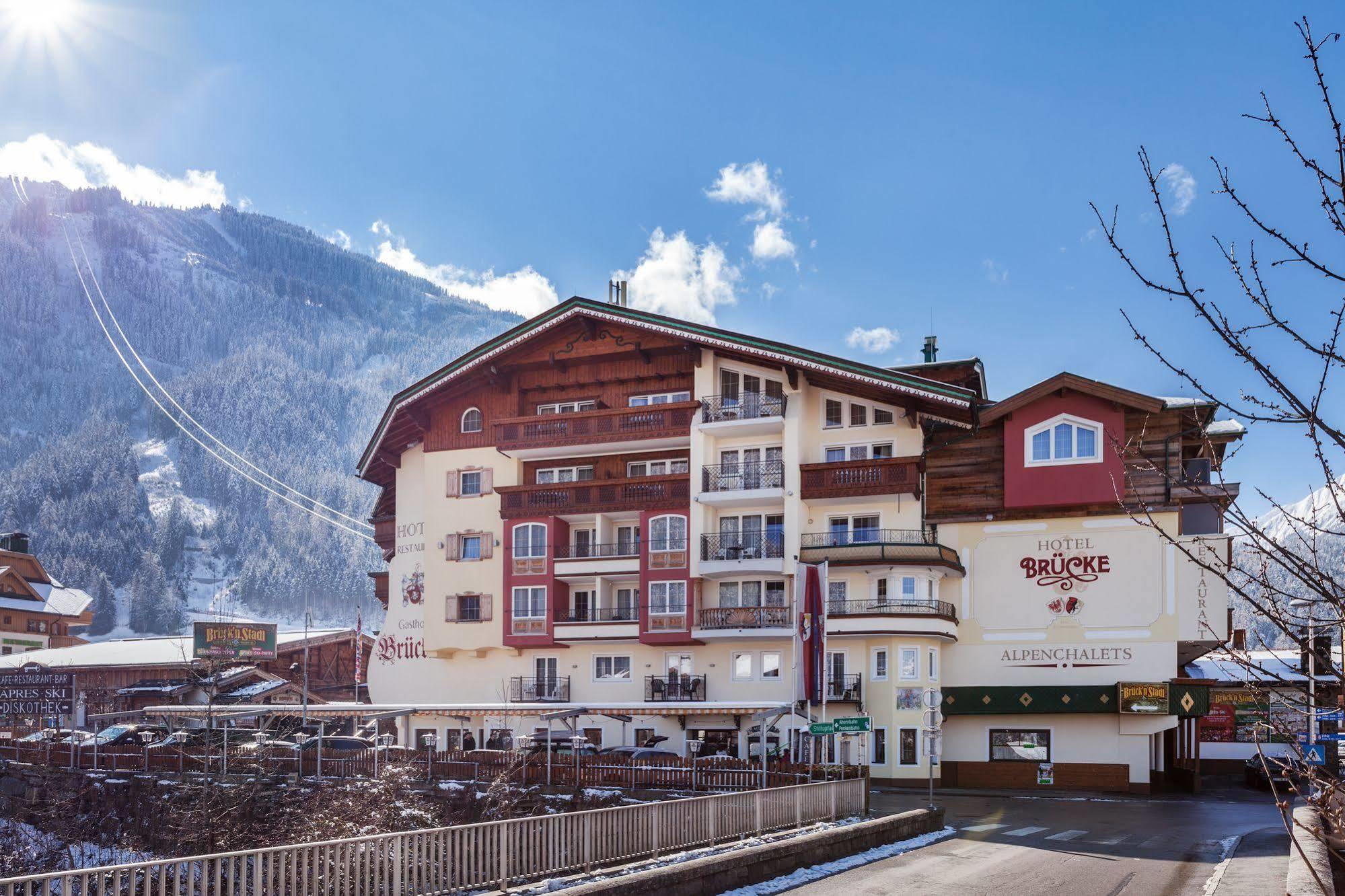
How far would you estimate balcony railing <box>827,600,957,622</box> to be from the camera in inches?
1957

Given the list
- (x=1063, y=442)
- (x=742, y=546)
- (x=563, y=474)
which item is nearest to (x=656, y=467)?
(x=563, y=474)

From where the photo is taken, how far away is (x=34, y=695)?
56.7 m

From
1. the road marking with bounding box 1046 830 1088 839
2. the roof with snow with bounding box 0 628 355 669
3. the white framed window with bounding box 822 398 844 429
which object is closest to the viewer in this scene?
the road marking with bounding box 1046 830 1088 839

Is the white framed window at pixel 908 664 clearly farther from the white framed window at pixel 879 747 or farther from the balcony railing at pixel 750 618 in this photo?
the balcony railing at pixel 750 618

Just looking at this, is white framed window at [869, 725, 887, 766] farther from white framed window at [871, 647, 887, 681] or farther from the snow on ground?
the snow on ground

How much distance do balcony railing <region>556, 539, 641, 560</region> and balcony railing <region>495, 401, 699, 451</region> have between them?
469 cm

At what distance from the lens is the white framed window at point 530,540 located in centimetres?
5647

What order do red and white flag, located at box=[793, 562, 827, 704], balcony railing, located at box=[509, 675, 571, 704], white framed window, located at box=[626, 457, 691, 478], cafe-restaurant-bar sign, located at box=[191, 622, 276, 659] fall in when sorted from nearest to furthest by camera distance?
red and white flag, located at box=[793, 562, 827, 704] → balcony railing, located at box=[509, 675, 571, 704] → white framed window, located at box=[626, 457, 691, 478] → cafe-restaurant-bar sign, located at box=[191, 622, 276, 659]

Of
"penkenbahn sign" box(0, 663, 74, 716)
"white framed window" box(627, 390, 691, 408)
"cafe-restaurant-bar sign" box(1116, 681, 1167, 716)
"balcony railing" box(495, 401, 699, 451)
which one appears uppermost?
"white framed window" box(627, 390, 691, 408)

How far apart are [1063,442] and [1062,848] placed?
2557cm

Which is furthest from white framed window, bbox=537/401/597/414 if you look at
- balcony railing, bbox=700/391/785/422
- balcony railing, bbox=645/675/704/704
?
balcony railing, bbox=645/675/704/704

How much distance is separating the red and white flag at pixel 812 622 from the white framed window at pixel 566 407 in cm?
2093

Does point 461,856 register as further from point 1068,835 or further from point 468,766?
point 468,766

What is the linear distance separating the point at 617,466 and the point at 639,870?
38.1 metres
